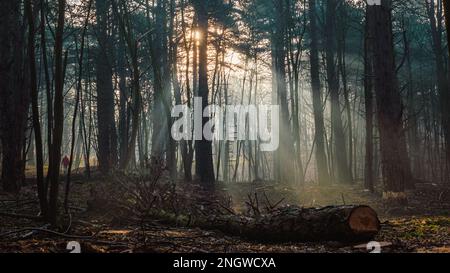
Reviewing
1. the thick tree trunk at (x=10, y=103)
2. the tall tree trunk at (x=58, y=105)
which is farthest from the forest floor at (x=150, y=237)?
the thick tree trunk at (x=10, y=103)

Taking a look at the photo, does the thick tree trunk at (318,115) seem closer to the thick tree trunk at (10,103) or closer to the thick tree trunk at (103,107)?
the thick tree trunk at (103,107)

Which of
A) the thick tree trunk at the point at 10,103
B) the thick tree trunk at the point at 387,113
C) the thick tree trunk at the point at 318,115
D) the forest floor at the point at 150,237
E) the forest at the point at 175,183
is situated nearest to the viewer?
the forest floor at the point at 150,237

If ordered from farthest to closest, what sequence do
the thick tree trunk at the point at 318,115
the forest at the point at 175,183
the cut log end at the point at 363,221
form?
the thick tree trunk at the point at 318,115, the forest at the point at 175,183, the cut log end at the point at 363,221

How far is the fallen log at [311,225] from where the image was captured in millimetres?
5270

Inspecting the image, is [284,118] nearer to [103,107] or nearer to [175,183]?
[103,107]

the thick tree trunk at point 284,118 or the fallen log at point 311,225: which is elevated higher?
the thick tree trunk at point 284,118

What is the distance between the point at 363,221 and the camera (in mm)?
5281

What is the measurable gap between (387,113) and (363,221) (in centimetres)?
563

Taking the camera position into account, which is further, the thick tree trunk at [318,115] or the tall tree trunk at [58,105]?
the thick tree trunk at [318,115]

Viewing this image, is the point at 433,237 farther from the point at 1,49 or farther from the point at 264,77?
the point at 264,77

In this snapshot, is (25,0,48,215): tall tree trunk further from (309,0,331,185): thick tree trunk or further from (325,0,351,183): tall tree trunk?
(325,0,351,183): tall tree trunk
